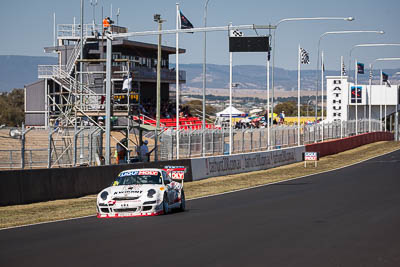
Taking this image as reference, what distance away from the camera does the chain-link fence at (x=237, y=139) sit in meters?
33.5

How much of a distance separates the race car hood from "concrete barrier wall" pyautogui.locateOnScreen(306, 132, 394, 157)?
109ft

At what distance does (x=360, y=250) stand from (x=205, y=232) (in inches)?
138

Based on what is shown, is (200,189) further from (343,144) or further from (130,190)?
(343,144)

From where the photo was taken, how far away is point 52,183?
22.3 meters

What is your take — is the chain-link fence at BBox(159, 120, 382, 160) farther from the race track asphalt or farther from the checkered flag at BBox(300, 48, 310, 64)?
the race track asphalt

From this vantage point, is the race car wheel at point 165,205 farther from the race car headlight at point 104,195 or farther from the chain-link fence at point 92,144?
the chain-link fence at point 92,144

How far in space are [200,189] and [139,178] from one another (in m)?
10.4

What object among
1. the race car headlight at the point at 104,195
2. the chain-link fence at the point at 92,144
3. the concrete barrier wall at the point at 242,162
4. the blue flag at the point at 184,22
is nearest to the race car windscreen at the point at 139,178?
the race car headlight at the point at 104,195

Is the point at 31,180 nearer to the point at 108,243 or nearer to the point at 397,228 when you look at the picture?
the point at 108,243

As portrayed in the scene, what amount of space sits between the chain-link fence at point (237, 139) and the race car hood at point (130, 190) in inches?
609

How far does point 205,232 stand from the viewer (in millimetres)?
13117

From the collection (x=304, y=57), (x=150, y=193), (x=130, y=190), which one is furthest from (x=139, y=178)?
(x=304, y=57)

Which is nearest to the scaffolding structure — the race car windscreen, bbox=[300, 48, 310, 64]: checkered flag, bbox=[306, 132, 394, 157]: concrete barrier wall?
the race car windscreen

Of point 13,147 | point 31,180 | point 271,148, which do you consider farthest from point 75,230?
point 271,148
